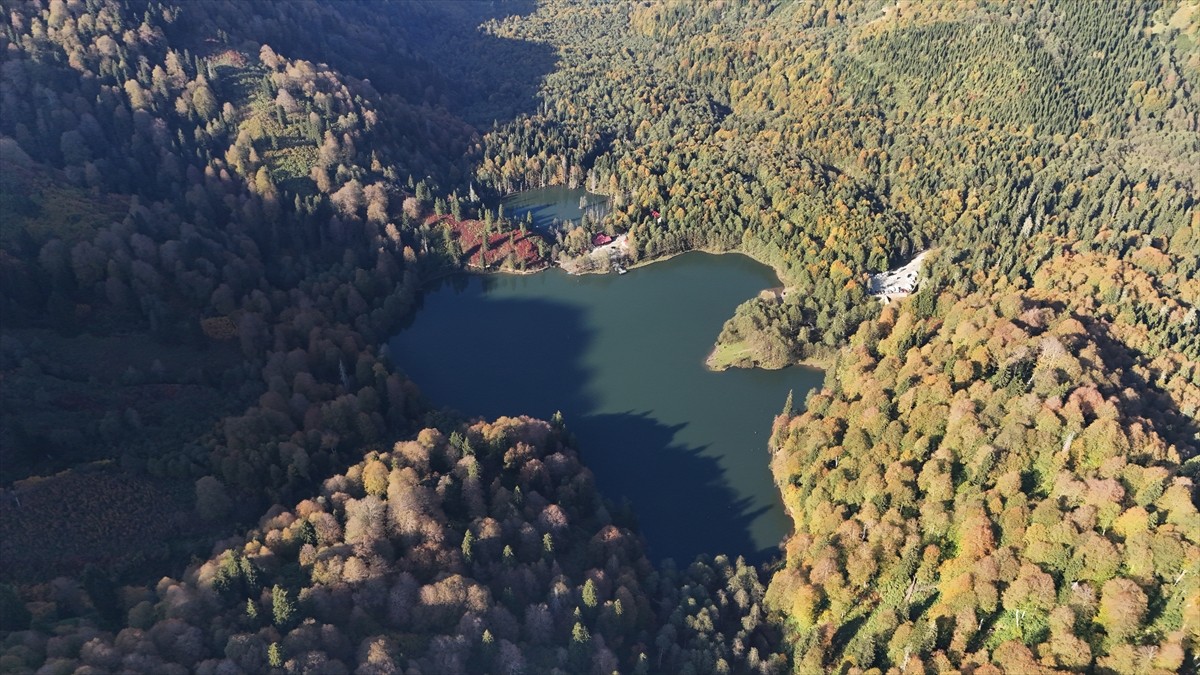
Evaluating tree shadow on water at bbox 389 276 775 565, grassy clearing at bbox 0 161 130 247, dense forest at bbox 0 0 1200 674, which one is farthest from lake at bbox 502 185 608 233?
grassy clearing at bbox 0 161 130 247

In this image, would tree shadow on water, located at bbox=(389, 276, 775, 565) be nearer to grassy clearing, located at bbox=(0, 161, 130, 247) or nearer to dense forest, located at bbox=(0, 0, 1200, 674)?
dense forest, located at bbox=(0, 0, 1200, 674)

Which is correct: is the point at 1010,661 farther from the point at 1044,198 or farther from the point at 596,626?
the point at 1044,198

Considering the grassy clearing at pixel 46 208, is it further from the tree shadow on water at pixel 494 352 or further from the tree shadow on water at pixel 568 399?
the tree shadow on water at pixel 568 399

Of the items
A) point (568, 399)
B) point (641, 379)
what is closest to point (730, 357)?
point (641, 379)

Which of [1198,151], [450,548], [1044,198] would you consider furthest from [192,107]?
[1198,151]

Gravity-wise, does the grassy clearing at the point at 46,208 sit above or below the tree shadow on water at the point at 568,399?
above

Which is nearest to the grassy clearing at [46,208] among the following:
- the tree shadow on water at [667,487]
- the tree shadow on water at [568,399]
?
the tree shadow on water at [568,399]
